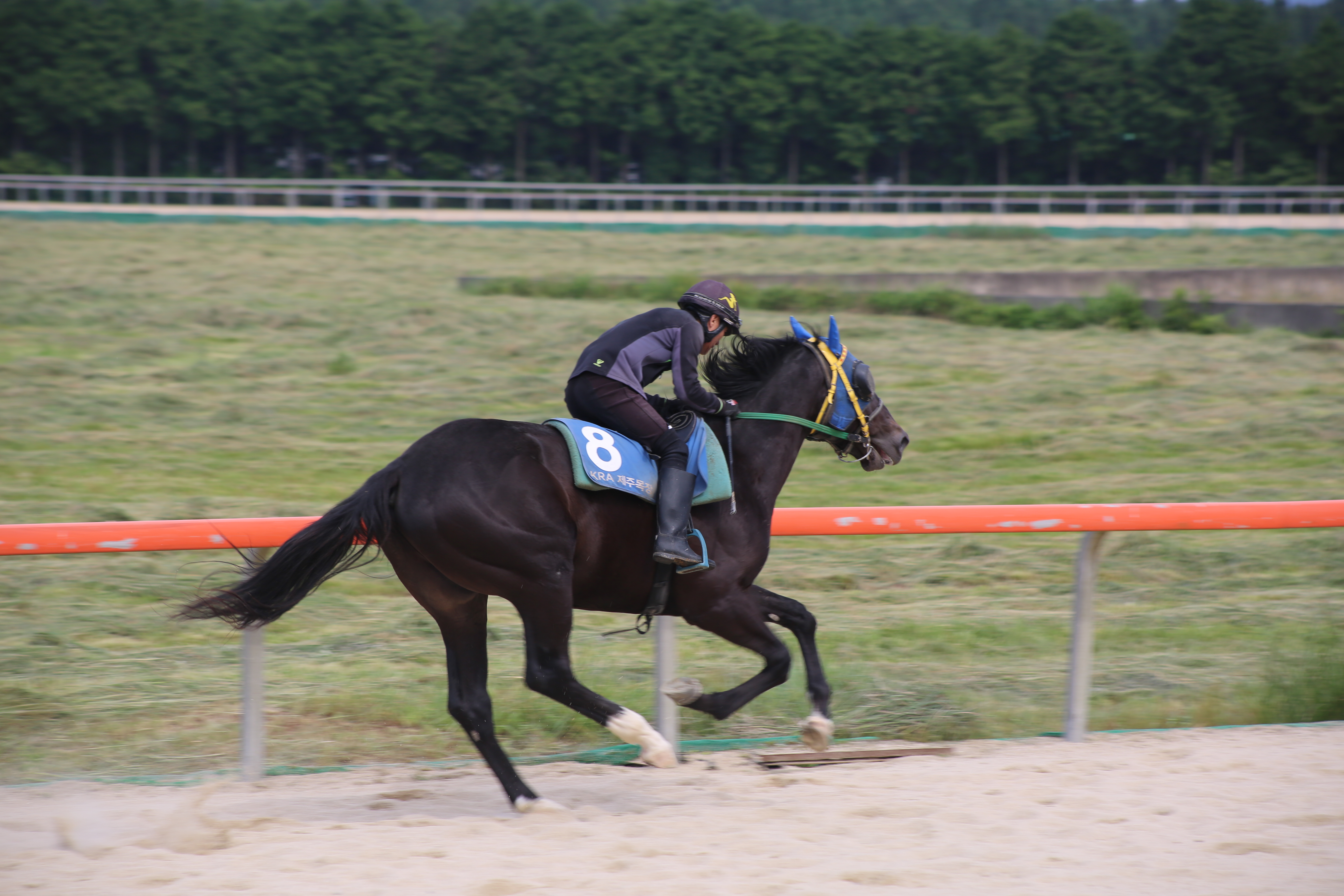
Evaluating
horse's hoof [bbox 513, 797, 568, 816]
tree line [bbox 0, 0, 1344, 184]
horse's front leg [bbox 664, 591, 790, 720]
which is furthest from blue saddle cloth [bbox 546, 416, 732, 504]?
tree line [bbox 0, 0, 1344, 184]

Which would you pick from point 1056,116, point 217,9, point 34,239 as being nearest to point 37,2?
point 217,9

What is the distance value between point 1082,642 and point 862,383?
54.6 inches

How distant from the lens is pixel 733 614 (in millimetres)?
4723

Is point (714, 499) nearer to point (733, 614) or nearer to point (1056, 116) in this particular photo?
point (733, 614)

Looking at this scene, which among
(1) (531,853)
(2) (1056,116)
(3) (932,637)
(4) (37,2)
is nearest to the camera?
(1) (531,853)

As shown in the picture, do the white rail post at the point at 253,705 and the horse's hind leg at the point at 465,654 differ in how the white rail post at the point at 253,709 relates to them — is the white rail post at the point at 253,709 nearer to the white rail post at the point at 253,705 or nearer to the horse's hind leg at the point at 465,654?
the white rail post at the point at 253,705

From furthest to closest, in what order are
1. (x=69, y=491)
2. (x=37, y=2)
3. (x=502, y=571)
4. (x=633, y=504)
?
(x=37, y=2)
(x=69, y=491)
(x=633, y=504)
(x=502, y=571)

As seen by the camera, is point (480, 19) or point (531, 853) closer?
point (531, 853)

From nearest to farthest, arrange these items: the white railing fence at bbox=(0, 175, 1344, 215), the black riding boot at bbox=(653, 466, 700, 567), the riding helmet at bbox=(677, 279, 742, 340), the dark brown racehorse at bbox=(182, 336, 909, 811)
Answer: the dark brown racehorse at bbox=(182, 336, 909, 811) < the black riding boot at bbox=(653, 466, 700, 567) < the riding helmet at bbox=(677, 279, 742, 340) < the white railing fence at bbox=(0, 175, 1344, 215)

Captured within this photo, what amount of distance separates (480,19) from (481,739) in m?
52.1

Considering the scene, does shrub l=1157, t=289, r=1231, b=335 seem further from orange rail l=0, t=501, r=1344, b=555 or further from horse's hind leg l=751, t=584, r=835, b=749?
horse's hind leg l=751, t=584, r=835, b=749

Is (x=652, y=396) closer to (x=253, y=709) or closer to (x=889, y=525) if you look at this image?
(x=889, y=525)

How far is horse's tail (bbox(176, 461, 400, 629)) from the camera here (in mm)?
4324

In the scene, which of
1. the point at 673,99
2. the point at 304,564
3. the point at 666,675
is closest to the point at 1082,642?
the point at 666,675
